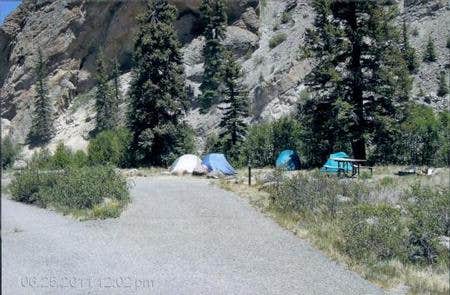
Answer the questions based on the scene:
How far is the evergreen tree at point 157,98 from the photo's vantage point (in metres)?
34.1

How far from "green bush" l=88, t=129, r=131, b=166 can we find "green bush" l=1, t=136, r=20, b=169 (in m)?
35.9

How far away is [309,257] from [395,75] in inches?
715

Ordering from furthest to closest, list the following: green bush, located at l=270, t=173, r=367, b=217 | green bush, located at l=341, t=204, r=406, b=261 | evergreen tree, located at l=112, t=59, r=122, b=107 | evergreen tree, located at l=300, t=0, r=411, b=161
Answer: evergreen tree, located at l=112, t=59, r=122, b=107, evergreen tree, located at l=300, t=0, r=411, b=161, green bush, located at l=270, t=173, r=367, b=217, green bush, located at l=341, t=204, r=406, b=261

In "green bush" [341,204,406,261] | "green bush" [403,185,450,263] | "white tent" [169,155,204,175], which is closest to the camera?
"green bush" [403,185,450,263]

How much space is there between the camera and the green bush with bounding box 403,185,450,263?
9453mm

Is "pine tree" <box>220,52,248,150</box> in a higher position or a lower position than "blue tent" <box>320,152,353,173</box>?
higher

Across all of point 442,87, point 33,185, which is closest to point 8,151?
point 33,185

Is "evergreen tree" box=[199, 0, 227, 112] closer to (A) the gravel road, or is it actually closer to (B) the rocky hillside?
(B) the rocky hillside

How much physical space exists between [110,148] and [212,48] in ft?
50.8

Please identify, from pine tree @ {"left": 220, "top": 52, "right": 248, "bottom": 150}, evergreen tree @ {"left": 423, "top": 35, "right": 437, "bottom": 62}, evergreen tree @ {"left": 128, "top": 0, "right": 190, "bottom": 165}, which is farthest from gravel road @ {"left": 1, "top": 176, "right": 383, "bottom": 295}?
evergreen tree @ {"left": 423, "top": 35, "right": 437, "bottom": 62}

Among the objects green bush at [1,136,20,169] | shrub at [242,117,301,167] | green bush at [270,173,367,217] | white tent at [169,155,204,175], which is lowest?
green bush at [270,173,367,217]

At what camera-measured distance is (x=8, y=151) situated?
335cm

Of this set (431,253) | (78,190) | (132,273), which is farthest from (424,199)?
(78,190)

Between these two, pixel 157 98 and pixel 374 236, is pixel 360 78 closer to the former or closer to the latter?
pixel 157 98
